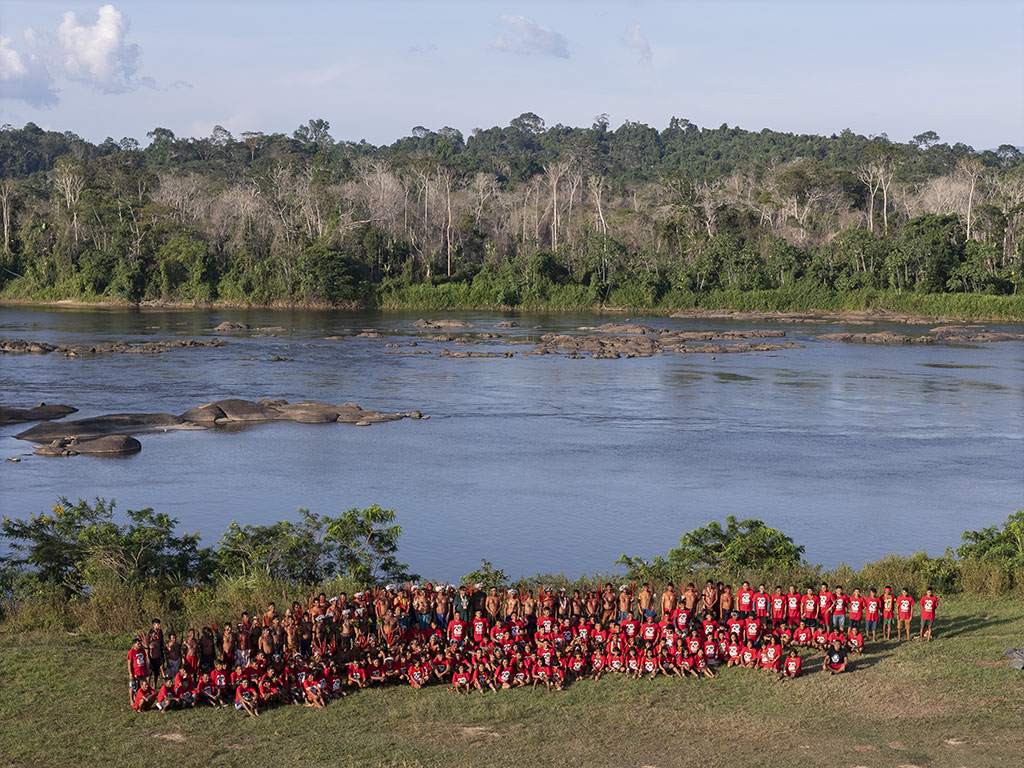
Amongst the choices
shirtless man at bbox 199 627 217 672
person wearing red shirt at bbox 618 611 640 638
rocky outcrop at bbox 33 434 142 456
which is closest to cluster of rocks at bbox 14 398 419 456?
rocky outcrop at bbox 33 434 142 456

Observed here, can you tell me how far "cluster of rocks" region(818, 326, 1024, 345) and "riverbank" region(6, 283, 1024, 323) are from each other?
1086cm

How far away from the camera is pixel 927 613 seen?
68.8 feet

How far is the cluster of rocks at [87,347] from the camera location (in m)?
74.5

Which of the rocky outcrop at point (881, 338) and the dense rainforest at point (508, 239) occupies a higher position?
the dense rainforest at point (508, 239)

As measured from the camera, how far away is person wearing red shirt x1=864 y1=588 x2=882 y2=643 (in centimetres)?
2094

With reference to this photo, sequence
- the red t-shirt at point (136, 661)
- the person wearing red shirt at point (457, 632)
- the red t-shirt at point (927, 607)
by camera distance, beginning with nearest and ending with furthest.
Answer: the red t-shirt at point (136, 661)
the person wearing red shirt at point (457, 632)
the red t-shirt at point (927, 607)

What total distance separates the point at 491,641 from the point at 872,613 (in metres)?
7.09

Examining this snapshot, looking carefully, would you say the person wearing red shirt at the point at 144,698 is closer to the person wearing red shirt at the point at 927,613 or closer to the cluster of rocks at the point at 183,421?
the person wearing red shirt at the point at 927,613

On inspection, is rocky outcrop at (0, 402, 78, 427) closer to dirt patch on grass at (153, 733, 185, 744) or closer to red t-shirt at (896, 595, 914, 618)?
dirt patch on grass at (153, 733, 185, 744)

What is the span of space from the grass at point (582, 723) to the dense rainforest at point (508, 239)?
92127 mm

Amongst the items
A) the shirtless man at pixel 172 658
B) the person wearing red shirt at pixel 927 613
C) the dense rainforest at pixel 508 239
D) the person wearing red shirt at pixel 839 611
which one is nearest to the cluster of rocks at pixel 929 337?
the dense rainforest at pixel 508 239

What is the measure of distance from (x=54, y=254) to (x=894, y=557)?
116 meters

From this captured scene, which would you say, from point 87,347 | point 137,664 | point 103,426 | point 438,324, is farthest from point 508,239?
point 137,664

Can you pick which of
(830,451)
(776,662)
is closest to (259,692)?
(776,662)
